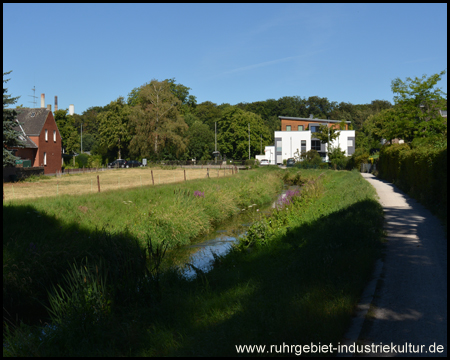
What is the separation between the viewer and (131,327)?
6.45m

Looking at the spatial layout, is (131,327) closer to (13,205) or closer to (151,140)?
(13,205)

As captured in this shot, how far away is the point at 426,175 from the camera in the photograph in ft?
53.9

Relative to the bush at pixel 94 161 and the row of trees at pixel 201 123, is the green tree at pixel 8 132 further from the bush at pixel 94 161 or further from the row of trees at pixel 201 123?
the bush at pixel 94 161

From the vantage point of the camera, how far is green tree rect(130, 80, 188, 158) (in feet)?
225

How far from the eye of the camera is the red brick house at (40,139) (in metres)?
44.2

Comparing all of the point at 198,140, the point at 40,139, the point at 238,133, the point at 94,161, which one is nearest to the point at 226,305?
the point at 40,139

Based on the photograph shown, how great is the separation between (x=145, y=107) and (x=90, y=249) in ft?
208

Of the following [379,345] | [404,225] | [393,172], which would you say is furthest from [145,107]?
[379,345]

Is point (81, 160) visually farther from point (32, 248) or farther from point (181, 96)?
point (32, 248)

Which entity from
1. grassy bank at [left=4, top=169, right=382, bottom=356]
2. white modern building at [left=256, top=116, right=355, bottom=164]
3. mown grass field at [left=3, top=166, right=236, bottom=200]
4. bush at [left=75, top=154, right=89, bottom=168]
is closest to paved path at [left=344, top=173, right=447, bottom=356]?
grassy bank at [left=4, top=169, right=382, bottom=356]

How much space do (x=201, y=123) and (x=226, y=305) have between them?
78.6 metres

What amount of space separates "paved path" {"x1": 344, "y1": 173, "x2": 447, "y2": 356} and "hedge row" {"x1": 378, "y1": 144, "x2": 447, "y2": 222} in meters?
Result: 2.46

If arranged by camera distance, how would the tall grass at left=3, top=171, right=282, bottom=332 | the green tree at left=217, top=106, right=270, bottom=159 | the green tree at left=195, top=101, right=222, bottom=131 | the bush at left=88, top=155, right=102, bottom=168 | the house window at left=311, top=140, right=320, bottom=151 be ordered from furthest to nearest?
the green tree at left=195, top=101, right=222, bottom=131 → the green tree at left=217, top=106, right=270, bottom=159 → the house window at left=311, top=140, right=320, bottom=151 → the bush at left=88, top=155, right=102, bottom=168 → the tall grass at left=3, top=171, right=282, bottom=332

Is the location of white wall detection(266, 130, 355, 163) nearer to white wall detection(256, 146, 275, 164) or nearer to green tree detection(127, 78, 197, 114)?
white wall detection(256, 146, 275, 164)
